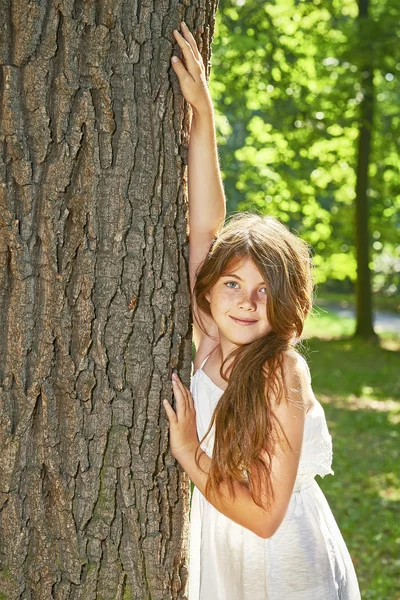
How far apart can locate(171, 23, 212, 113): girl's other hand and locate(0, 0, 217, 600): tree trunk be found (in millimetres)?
34

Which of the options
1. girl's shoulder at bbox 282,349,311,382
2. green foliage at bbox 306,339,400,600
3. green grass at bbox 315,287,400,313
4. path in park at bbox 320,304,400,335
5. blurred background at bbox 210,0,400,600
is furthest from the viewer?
green grass at bbox 315,287,400,313

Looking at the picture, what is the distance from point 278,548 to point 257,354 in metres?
0.63

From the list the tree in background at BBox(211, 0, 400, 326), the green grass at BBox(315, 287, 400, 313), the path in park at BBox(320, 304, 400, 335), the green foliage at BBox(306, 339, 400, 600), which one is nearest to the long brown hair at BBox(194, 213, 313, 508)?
the green foliage at BBox(306, 339, 400, 600)

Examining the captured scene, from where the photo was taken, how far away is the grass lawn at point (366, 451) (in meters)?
5.95

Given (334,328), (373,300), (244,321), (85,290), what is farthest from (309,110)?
(373,300)

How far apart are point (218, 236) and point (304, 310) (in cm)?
38

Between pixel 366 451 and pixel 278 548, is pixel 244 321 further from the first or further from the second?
Answer: pixel 366 451

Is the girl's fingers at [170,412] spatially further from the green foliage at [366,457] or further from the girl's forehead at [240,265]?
the green foliage at [366,457]

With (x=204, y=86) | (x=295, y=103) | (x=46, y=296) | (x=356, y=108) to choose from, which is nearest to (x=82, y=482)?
(x=46, y=296)

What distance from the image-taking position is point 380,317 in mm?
27969

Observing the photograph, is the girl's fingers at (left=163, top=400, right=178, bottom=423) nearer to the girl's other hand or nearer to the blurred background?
the girl's other hand

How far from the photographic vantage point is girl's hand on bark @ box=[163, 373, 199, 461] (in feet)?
8.34

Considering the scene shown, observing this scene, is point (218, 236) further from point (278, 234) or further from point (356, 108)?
point (356, 108)

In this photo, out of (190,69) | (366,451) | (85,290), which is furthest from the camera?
(366,451)
